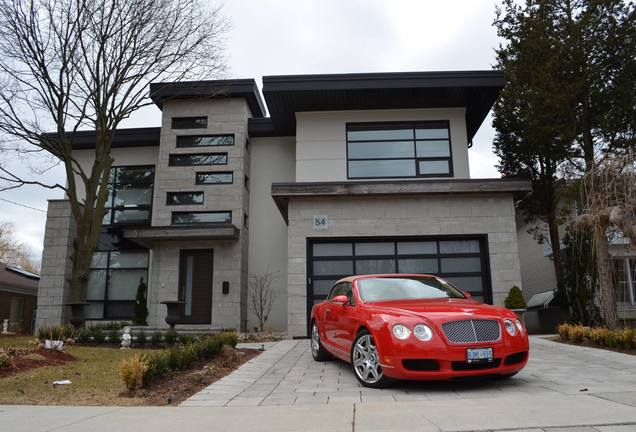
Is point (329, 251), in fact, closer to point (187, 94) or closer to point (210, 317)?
point (210, 317)

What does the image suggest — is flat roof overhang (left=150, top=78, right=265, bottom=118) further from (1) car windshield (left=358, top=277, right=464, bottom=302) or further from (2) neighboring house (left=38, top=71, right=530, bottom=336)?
(1) car windshield (left=358, top=277, right=464, bottom=302)

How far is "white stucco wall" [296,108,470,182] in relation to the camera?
16.1m

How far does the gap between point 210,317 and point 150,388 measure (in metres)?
10.6

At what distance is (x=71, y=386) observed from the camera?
6.32 metres

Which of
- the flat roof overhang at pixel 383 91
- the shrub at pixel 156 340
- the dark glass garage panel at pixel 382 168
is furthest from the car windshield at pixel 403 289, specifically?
the flat roof overhang at pixel 383 91

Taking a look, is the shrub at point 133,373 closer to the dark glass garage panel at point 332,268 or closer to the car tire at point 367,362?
the car tire at point 367,362

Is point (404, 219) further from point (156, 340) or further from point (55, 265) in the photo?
point (55, 265)

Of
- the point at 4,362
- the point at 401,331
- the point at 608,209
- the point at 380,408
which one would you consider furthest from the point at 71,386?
the point at 608,209

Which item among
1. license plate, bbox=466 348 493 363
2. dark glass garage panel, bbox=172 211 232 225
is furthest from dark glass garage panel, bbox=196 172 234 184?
license plate, bbox=466 348 493 363

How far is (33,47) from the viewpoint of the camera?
46.6 feet

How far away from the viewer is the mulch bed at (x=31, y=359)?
721 cm

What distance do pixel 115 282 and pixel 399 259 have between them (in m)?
11.3

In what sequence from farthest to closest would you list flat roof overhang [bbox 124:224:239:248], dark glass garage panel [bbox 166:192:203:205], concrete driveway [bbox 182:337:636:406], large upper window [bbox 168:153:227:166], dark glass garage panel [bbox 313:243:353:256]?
1. large upper window [bbox 168:153:227:166]
2. dark glass garage panel [bbox 166:192:203:205]
3. flat roof overhang [bbox 124:224:239:248]
4. dark glass garage panel [bbox 313:243:353:256]
5. concrete driveway [bbox 182:337:636:406]

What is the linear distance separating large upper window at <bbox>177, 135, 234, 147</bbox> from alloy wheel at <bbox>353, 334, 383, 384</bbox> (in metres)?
13.2
